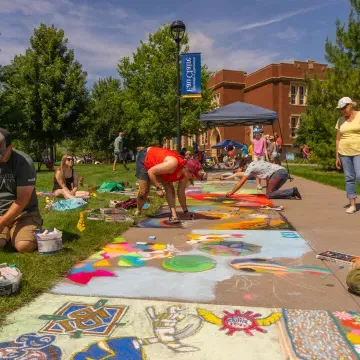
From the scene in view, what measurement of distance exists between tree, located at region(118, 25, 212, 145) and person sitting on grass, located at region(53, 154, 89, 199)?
17.5 metres

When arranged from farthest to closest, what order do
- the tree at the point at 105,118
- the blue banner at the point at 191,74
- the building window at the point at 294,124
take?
the tree at the point at 105,118, the building window at the point at 294,124, the blue banner at the point at 191,74

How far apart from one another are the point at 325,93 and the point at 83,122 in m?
16.2

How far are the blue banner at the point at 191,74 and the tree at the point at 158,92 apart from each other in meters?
13.9

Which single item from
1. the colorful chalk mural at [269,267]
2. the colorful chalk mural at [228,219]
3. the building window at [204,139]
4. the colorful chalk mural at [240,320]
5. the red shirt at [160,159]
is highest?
the building window at [204,139]

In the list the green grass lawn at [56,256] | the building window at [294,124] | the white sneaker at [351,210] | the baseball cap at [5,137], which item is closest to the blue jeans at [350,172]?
the white sneaker at [351,210]

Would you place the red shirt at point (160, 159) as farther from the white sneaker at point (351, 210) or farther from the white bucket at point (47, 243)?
the white sneaker at point (351, 210)

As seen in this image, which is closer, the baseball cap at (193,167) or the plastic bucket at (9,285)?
the plastic bucket at (9,285)

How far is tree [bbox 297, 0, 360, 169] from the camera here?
15.7 m

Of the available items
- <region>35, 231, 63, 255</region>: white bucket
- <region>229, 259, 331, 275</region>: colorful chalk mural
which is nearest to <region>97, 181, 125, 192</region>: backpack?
<region>35, 231, 63, 255</region>: white bucket

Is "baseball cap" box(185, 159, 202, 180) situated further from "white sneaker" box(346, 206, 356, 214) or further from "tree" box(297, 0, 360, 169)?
"tree" box(297, 0, 360, 169)

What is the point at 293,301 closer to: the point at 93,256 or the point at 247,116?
the point at 93,256

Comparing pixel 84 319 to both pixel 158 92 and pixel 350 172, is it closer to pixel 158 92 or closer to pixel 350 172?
pixel 350 172

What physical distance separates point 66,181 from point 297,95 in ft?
124

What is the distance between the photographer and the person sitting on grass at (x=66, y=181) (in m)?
7.58
